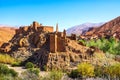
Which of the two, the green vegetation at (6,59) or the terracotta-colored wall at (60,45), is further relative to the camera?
the green vegetation at (6,59)

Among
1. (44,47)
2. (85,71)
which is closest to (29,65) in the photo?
(44,47)

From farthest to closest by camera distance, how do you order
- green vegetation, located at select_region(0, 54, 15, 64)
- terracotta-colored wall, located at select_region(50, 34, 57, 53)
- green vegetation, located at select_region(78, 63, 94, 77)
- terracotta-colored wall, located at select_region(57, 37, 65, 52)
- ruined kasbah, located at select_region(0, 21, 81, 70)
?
1. green vegetation, located at select_region(0, 54, 15, 64)
2. terracotta-colored wall, located at select_region(57, 37, 65, 52)
3. terracotta-colored wall, located at select_region(50, 34, 57, 53)
4. ruined kasbah, located at select_region(0, 21, 81, 70)
5. green vegetation, located at select_region(78, 63, 94, 77)

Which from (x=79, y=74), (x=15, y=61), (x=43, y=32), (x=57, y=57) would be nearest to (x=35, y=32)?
(x=43, y=32)

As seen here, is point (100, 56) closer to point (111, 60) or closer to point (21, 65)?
point (111, 60)

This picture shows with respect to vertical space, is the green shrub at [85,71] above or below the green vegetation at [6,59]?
below

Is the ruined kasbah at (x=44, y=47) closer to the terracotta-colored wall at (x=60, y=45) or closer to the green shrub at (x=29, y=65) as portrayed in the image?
the terracotta-colored wall at (x=60, y=45)

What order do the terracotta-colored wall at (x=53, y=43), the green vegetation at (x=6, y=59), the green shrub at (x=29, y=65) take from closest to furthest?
the green shrub at (x=29, y=65), the terracotta-colored wall at (x=53, y=43), the green vegetation at (x=6, y=59)

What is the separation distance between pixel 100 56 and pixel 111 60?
204 cm

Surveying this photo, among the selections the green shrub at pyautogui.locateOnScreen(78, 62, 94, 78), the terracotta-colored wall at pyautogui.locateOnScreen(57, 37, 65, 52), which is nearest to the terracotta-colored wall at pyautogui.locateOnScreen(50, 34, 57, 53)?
the terracotta-colored wall at pyautogui.locateOnScreen(57, 37, 65, 52)

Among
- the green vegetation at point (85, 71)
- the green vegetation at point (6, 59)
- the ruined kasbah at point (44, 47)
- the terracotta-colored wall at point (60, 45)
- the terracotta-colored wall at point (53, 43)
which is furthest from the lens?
the green vegetation at point (6, 59)

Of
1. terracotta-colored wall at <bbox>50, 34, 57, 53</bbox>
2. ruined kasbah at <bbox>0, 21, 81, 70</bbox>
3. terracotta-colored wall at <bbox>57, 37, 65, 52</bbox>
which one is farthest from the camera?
terracotta-colored wall at <bbox>57, 37, 65, 52</bbox>

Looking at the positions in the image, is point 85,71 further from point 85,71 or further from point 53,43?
point 53,43

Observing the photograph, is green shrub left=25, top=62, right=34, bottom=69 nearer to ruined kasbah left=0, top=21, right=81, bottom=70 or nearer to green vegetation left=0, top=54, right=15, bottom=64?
ruined kasbah left=0, top=21, right=81, bottom=70

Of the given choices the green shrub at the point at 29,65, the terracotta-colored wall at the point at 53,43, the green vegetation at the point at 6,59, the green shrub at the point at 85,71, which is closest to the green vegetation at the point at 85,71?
the green shrub at the point at 85,71
